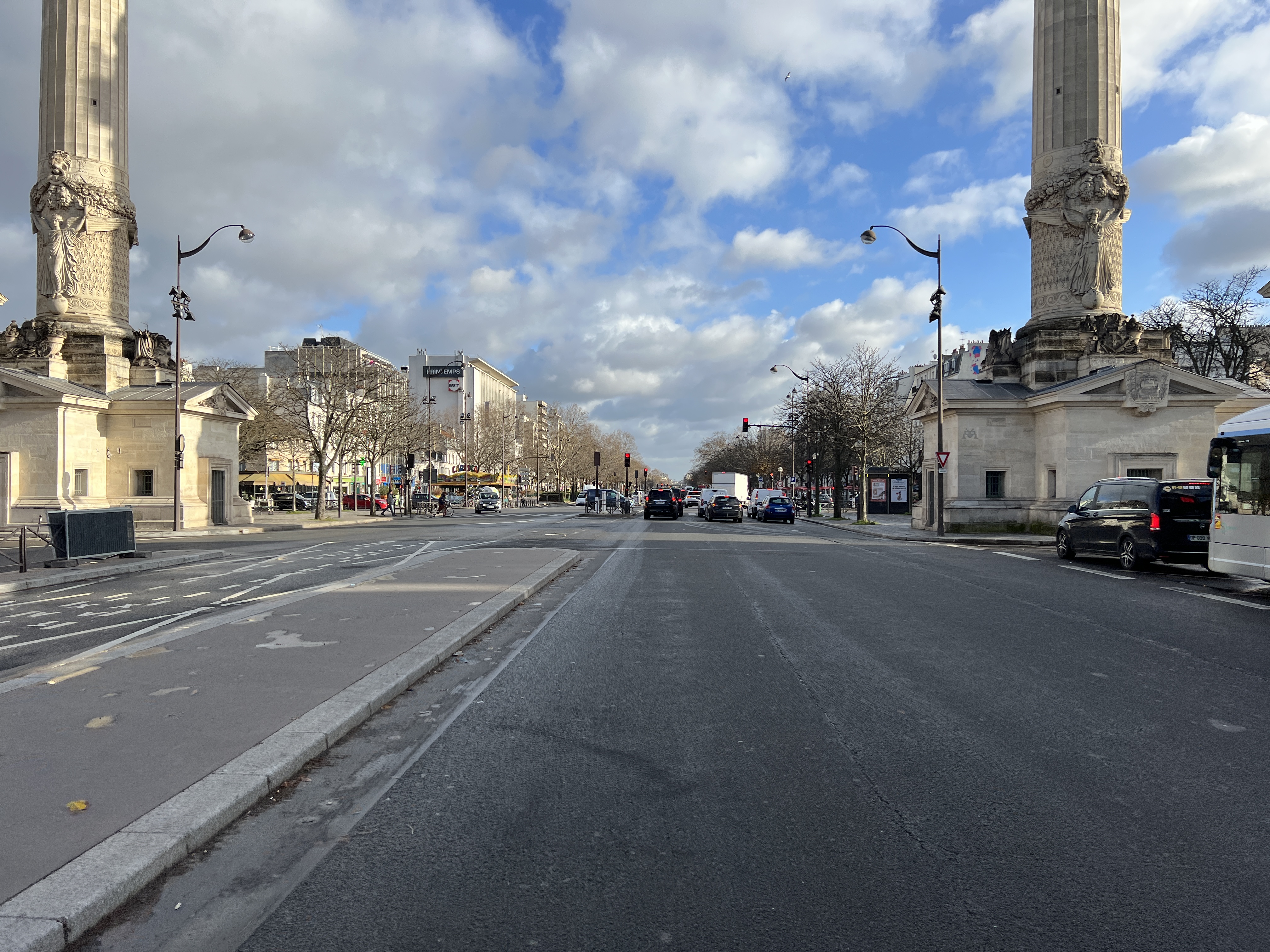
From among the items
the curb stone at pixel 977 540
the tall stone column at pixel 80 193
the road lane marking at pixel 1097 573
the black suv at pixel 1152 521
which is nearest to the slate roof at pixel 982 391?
the curb stone at pixel 977 540

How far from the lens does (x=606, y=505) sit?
67812mm

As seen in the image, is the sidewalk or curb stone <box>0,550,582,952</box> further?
the sidewalk

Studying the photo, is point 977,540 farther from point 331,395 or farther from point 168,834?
point 331,395

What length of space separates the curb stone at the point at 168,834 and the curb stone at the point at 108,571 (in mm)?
11330

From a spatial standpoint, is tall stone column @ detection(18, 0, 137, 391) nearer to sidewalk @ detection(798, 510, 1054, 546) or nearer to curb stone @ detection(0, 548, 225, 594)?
curb stone @ detection(0, 548, 225, 594)

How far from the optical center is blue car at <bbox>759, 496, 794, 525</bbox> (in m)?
46.9

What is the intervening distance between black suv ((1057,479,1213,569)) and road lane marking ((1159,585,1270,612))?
8.60 ft

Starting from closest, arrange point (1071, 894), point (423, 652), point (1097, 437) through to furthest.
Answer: point (1071, 894), point (423, 652), point (1097, 437)

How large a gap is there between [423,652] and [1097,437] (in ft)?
100

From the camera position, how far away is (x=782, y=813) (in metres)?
4.11

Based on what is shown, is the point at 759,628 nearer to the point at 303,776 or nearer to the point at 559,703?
the point at 559,703

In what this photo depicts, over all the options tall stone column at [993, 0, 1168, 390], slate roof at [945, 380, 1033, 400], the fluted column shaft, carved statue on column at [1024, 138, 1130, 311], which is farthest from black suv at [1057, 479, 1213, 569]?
the fluted column shaft

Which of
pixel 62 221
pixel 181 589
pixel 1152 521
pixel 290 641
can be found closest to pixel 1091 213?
pixel 1152 521

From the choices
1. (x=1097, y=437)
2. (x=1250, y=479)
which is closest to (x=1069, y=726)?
(x=1250, y=479)
